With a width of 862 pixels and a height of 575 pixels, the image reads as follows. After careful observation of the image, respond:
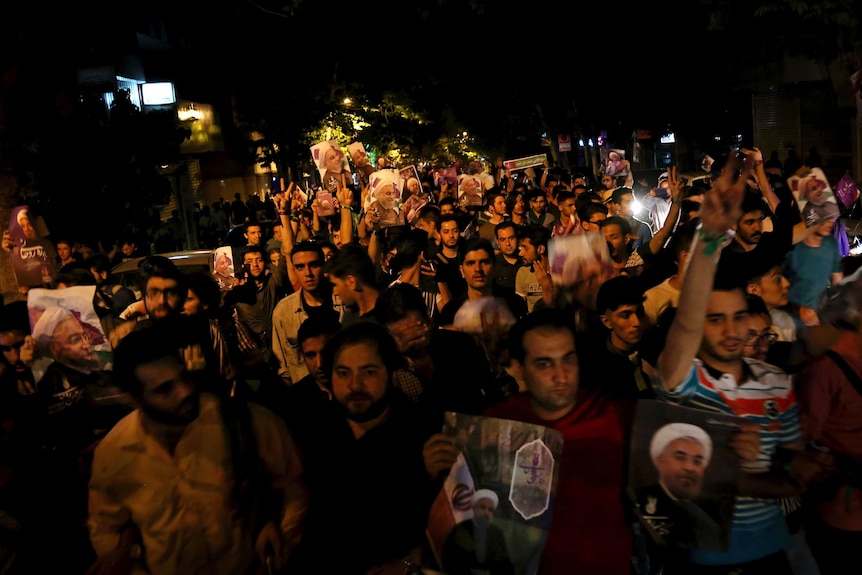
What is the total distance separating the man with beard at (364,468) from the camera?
338 centimetres

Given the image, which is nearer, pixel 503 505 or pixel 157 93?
pixel 503 505

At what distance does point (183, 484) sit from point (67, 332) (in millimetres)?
2168

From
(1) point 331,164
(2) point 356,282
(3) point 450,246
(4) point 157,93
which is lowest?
(3) point 450,246

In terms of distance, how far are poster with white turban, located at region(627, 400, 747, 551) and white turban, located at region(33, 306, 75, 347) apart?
355cm

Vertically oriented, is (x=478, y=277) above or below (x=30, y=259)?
below

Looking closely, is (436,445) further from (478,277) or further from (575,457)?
(478,277)

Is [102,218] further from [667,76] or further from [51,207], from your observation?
[667,76]

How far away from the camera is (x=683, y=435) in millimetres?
3098

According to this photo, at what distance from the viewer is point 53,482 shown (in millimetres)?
4527

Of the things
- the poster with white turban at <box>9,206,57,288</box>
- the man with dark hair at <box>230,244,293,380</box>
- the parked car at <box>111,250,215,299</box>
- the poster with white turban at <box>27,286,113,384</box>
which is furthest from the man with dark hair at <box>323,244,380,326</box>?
the parked car at <box>111,250,215,299</box>

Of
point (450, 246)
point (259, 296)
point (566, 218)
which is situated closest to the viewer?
point (259, 296)

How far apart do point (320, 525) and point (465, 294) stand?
3499 millimetres

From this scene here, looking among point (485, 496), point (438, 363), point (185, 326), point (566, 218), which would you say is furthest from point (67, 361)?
point (566, 218)

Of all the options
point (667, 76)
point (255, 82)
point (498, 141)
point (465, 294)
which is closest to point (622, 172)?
point (465, 294)
